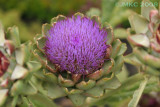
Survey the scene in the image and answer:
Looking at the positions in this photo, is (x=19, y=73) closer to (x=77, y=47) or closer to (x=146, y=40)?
(x=77, y=47)

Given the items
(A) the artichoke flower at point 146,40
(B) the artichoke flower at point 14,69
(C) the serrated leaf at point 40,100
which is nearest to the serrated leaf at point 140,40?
(A) the artichoke flower at point 146,40

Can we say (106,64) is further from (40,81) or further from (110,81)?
(40,81)

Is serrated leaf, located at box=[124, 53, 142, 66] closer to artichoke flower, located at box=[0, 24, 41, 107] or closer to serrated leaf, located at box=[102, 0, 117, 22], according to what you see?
artichoke flower, located at box=[0, 24, 41, 107]

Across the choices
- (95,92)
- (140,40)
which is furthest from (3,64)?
(140,40)

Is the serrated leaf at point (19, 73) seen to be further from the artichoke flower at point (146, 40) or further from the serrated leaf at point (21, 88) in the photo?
the artichoke flower at point (146, 40)

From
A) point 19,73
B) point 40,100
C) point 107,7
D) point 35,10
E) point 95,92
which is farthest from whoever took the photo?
point 35,10
